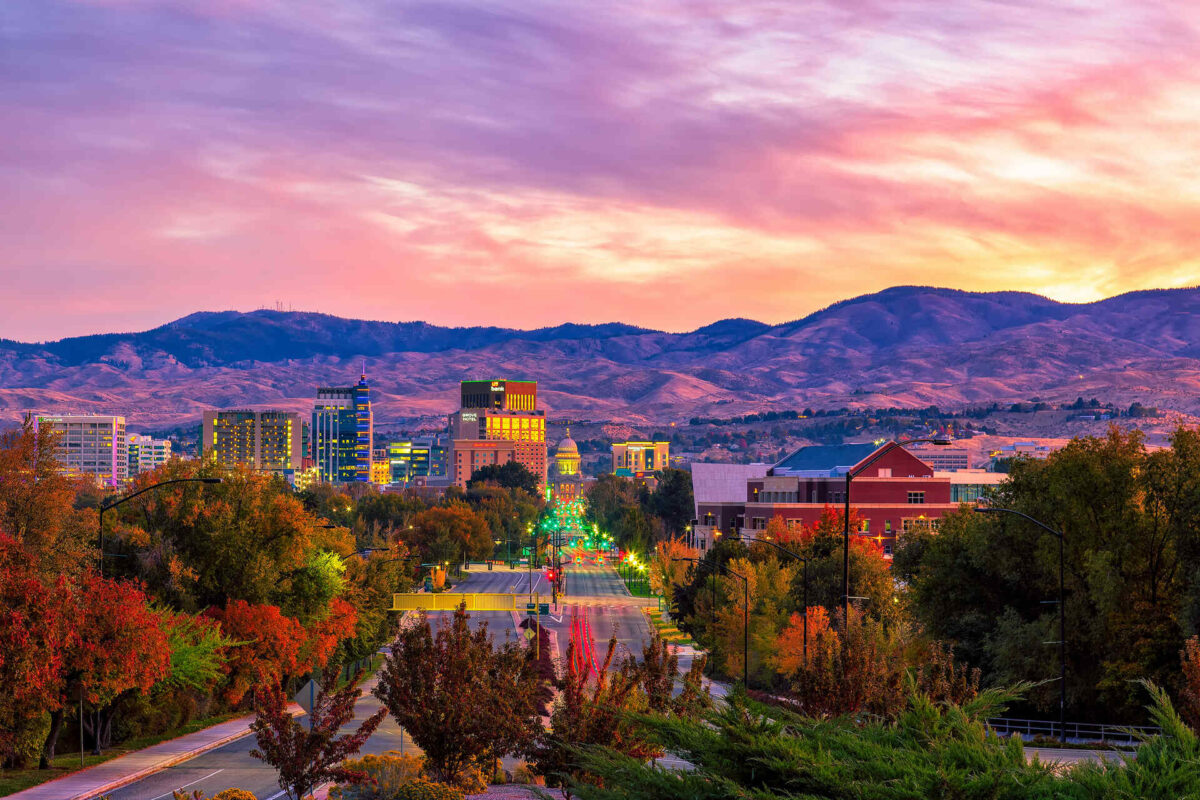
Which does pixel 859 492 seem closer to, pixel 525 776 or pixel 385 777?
pixel 525 776

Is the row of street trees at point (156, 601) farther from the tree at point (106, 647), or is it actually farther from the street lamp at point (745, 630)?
the street lamp at point (745, 630)

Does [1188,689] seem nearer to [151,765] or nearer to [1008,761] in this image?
[1008,761]

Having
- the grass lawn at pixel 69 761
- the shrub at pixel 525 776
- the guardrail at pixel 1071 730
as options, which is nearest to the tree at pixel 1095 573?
the guardrail at pixel 1071 730

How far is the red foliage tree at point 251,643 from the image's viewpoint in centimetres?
5878

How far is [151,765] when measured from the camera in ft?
151

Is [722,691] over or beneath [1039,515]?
beneath

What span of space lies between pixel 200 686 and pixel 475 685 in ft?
70.6

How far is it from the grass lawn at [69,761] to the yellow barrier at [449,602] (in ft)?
143

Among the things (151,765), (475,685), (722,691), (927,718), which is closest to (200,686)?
(151,765)

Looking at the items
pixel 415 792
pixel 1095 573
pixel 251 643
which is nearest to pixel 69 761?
pixel 251 643

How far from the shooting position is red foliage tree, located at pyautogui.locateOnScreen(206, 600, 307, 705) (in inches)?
2314

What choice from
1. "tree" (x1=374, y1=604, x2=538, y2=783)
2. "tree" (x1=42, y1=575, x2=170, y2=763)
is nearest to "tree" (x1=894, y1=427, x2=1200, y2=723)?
"tree" (x1=374, y1=604, x2=538, y2=783)

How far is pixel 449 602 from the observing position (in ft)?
365

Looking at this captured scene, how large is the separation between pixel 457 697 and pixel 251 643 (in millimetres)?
26076
